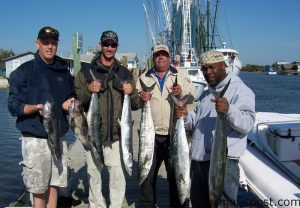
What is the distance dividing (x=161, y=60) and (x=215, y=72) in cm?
96

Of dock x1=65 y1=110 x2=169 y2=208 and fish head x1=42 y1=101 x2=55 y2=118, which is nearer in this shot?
fish head x1=42 y1=101 x2=55 y2=118

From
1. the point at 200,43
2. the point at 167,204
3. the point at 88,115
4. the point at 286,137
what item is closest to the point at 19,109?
the point at 88,115

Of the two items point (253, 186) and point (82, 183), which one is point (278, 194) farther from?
point (82, 183)

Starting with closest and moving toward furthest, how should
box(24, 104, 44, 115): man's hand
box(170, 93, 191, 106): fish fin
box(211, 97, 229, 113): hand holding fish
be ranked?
box(211, 97, 229, 113): hand holding fish → box(24, 104, 44, 115): man's hand → box(170, 93, 191, 106): fish fin

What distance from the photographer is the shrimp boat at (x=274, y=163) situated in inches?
147

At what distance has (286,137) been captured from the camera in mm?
4742

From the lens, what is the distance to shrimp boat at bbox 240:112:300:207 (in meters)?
3.74

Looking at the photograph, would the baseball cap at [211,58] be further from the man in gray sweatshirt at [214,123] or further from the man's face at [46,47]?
the man's face at [46,47]

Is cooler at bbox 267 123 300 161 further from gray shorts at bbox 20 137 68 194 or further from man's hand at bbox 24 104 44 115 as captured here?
man's hand at bbox 24 104 44 115

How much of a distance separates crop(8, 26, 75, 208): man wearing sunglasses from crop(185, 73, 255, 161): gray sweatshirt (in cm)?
131

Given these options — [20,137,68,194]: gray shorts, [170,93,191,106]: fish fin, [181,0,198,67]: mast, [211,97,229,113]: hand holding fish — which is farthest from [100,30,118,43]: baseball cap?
[181,0,198,67]: mast

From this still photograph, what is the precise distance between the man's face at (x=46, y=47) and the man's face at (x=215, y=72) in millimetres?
1516

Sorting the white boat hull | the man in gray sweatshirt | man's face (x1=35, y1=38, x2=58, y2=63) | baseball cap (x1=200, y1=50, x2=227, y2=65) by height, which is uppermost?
man's face (x1=35, y1=38, x2=58, y2=63)

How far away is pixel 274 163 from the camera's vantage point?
4496mm
